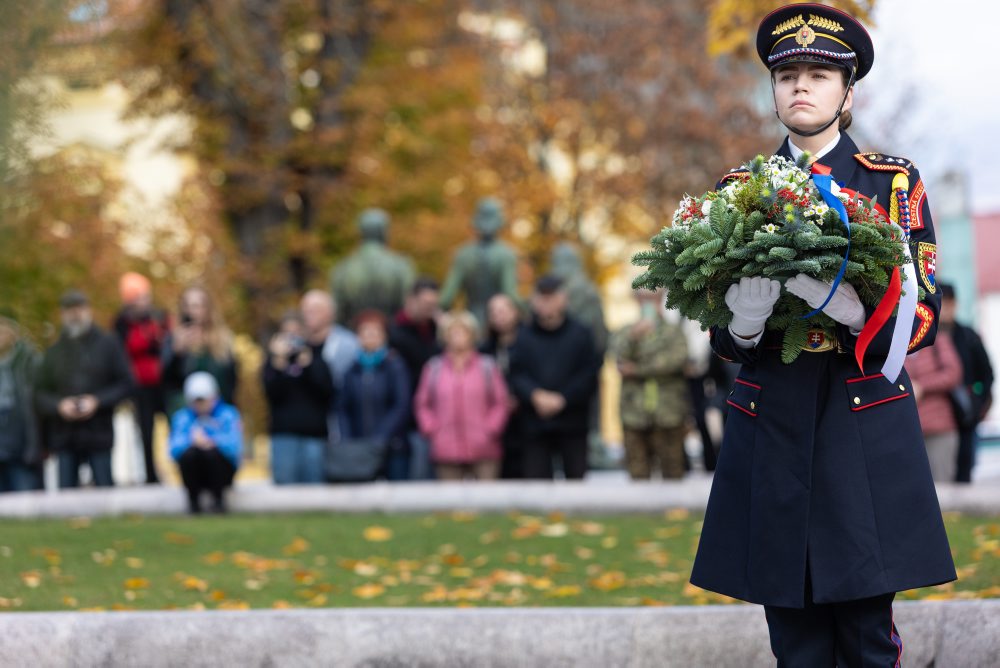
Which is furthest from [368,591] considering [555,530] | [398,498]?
[398,498]

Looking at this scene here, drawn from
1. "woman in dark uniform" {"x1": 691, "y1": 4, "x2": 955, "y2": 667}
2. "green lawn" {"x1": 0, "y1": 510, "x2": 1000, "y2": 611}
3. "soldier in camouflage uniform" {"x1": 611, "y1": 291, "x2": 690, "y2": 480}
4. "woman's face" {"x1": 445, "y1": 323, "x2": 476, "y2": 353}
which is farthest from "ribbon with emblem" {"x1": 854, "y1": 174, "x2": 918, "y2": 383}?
"woman's face" {"x1": 445, "y1": 323, "x2": 476, "y2": 353}

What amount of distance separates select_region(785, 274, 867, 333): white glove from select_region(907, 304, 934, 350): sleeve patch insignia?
0.23m


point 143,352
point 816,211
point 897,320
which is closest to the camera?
point 816,211

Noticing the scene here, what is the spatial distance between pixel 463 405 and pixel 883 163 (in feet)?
26.4

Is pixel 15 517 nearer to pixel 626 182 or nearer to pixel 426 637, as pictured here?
pixel 426 637

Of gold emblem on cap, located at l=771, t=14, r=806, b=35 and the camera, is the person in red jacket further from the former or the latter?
gold emblem on cap, located at l=771, t=14, r=806, b=35

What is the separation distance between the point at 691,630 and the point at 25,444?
860cm

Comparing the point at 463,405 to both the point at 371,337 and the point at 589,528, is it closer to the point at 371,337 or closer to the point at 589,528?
the point at 371,337

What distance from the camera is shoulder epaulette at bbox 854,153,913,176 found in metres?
4.66

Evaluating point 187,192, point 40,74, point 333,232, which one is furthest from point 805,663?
point 333,232

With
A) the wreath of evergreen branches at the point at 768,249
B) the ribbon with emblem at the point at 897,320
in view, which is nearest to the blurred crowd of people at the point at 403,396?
the ribbon with emblem at the point at 897,320

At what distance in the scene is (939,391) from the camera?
1180cm

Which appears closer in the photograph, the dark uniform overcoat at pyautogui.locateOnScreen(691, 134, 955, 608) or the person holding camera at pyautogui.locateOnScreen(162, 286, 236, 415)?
the dark uniform overcoat at pyautogui.locateOnScreen(691, 134, 955, 608)

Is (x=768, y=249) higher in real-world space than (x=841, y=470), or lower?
higher
